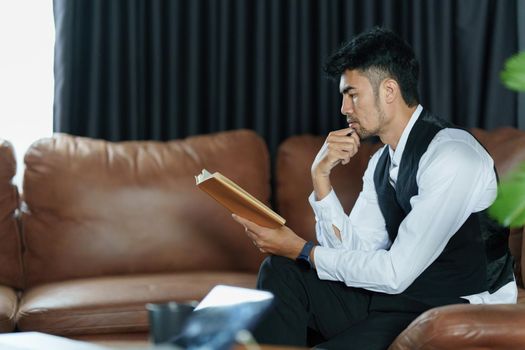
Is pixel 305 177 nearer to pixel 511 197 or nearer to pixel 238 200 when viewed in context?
pixel 238 200

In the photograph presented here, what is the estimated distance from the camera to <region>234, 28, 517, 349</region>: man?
2.37 meters

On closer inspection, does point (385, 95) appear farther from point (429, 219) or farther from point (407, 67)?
point (429, 219)

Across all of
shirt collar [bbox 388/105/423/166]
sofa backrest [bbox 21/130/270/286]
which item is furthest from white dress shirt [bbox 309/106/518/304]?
sofa backrest [bbox 21/130/270/286]

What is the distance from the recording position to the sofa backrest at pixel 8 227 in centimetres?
320

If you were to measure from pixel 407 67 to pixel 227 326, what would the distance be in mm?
1409

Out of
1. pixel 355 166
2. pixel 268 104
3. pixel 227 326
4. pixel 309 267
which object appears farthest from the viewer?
pixel 268 104

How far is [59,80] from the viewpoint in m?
3.63

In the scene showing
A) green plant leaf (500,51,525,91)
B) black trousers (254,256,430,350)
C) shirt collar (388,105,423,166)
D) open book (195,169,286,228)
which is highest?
green plant leaf (500,51,525,91)

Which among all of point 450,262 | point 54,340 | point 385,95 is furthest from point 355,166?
A: point 54,340

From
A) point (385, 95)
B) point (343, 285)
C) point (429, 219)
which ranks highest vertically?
point (385, 95)

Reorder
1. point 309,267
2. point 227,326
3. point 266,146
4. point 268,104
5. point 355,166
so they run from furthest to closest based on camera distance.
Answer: point 268,104
point 266,146
point 355,166
point 309,267
point 227,326

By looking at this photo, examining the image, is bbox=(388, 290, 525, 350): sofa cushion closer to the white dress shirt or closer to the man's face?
the white dress shirt

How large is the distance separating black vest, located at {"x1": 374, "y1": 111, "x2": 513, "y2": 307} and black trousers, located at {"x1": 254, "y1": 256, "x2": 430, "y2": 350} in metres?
0.06

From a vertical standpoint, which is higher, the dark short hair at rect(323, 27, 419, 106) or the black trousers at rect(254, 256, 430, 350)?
the dark short hair at rect(323, 27, 419, 106)
